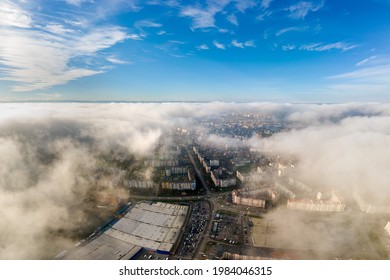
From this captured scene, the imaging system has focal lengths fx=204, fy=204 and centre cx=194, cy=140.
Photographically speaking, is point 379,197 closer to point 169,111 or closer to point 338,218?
point 338,218

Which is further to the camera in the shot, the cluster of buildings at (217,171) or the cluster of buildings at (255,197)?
the cluster of buildings at (217,171)

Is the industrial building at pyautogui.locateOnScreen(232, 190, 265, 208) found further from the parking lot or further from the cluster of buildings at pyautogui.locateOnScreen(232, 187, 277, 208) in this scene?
the parking lot

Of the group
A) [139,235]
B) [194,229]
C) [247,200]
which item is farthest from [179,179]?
[139,235]

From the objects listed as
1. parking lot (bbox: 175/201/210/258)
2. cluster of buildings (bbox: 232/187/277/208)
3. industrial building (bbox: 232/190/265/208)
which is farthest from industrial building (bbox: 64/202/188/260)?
cluster of buildings (bbox: 232/187/277/208)

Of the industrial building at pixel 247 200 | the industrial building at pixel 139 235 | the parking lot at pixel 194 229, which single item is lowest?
the parking lot at pixel 194 229

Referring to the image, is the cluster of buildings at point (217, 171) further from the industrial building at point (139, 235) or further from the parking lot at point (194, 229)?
the industrial building at point (139, 235)

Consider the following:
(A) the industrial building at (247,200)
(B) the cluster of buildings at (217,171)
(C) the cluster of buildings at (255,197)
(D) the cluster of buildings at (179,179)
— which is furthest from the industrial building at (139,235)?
(B) the cluster of buildings at (217,171)

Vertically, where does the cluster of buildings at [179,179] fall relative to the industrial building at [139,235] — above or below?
above
